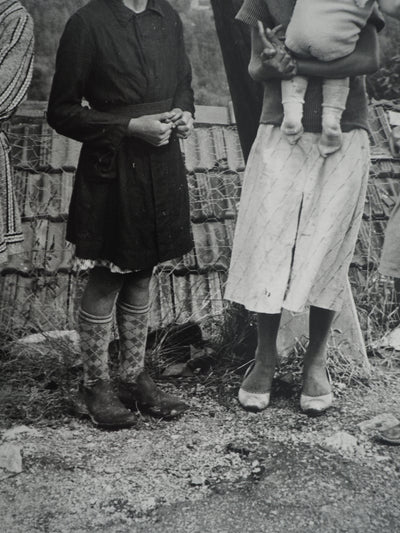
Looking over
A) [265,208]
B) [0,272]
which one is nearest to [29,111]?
[0,272]

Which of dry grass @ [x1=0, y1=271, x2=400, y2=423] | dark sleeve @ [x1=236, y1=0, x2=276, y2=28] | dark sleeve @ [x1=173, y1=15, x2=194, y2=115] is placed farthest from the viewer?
dry grass @ [x1=0, y1=271, x2=400, y2=423]

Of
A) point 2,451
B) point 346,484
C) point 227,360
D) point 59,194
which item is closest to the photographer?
point 346,484

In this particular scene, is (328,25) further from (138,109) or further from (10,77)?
(10,77)

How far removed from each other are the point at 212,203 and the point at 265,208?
4.83 ft

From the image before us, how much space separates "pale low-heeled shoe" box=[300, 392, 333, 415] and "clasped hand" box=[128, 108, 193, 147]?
139 cm

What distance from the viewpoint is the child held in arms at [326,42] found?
8.58 ft

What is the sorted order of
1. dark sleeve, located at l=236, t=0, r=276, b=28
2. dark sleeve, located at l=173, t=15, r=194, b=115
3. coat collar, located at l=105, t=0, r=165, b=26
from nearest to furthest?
coat collar, located at l=105, t=0, r=165, b=26 → dark sleeve, located at l=236, t=0, r=276, b=28 → dark sleeve, located at l=173, t=15, r=194, b=115

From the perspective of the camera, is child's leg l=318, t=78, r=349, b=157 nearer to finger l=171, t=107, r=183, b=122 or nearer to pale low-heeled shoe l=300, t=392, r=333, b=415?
finger l=171, t=107, r=183, b=122

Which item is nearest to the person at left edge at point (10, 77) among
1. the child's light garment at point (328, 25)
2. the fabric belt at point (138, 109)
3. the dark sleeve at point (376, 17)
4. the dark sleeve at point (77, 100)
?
the dark sleeve at point (77, 100)

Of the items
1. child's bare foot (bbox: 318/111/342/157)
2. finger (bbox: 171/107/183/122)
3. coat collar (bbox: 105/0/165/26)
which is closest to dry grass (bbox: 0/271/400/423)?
child's bare foot (bbox: 318/111/342/157)

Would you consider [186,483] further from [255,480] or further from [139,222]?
[139,222]

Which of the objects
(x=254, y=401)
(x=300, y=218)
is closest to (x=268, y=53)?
(x=300, y=218)

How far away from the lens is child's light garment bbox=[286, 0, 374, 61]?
8.57 feet

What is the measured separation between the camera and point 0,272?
156 inches
